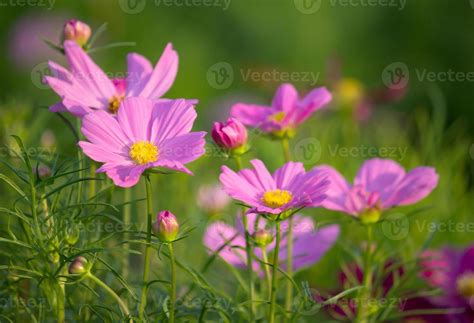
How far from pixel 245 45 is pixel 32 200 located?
2.39 m

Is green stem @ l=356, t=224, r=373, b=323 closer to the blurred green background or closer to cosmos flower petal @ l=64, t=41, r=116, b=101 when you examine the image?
cosmos flower petal @ l=64, t=41, r=116, b=101

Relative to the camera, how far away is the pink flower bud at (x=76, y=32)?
89 centimetres

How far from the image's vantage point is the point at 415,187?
0.89 metres

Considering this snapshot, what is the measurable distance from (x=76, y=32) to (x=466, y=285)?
63 centimetres

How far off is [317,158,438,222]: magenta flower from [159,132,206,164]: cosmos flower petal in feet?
0.57

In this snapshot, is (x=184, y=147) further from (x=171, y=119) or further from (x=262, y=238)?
(x=262, y=238)

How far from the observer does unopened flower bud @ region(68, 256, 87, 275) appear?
741mm

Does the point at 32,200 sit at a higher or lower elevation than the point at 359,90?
lower

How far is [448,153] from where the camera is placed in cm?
185

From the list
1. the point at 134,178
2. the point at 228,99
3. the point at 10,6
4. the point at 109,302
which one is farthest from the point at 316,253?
the point at 10,6

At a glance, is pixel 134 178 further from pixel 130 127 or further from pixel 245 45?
pixel 245 45

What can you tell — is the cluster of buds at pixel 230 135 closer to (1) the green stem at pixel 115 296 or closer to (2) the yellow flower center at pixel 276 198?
(2) the yellow flower center at pixel 276 198

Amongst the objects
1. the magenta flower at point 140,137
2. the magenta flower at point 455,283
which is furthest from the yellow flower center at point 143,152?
the magenta flower at point 455,283

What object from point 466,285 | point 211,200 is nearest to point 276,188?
point 466,285
